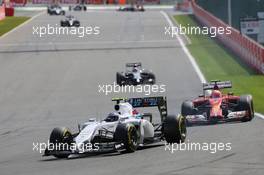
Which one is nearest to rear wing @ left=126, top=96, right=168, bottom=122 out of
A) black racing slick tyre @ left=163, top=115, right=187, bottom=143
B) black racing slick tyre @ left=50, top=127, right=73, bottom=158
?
black racing slick tyre @ left=163, top=115, right=187, bottom=143

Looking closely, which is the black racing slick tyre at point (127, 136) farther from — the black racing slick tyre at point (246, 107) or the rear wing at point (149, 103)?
the black racing slick tyre at point (246, 107)

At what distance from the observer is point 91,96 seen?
35.1 m

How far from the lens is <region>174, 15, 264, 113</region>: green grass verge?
3616cm

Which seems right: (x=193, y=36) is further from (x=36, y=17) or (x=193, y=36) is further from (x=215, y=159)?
(x=215, y=159)

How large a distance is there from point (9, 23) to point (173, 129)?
204 feet

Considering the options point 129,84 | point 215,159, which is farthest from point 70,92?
point 215,159

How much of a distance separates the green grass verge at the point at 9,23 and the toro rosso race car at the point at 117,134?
165 ft

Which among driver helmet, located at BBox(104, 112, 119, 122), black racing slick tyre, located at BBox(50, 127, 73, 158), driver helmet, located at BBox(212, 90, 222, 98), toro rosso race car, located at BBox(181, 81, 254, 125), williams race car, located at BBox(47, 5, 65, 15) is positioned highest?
driver helmet, located at BBox(104, 112, 119, 122)

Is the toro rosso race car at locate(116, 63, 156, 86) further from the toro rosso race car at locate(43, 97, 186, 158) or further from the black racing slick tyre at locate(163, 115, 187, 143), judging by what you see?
the black racing slick tyre at locate(163, 115, 187, 143)

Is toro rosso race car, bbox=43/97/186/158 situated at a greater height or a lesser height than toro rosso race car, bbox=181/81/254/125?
greater

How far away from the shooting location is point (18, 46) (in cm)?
6084

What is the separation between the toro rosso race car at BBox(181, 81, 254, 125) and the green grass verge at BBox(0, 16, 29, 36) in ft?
150

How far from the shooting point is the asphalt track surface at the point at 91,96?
16188 millimetres

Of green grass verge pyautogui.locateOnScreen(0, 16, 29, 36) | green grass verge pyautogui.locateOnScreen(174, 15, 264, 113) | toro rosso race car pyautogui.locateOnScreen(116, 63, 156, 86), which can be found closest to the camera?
green grass verge pyautogui.locateOnScreen(174, 15, 264, 113)
